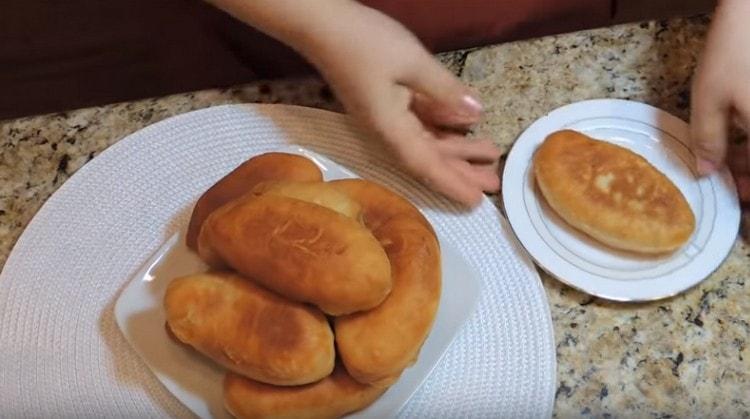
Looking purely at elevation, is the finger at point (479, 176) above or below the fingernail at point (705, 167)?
above

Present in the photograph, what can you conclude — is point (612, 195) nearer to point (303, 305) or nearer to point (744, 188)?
point (744, 188)

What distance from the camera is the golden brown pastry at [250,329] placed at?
0.54m

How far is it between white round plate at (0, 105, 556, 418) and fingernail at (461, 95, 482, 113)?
2.9 inches

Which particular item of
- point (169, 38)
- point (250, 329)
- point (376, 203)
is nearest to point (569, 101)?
point (376, 203)

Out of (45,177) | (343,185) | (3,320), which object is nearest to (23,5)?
(45,177)

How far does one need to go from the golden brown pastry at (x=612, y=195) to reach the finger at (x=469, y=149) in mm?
39

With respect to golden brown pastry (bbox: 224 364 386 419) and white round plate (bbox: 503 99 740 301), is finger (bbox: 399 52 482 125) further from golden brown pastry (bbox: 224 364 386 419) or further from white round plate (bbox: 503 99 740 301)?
golden brown pastry (bbox: 224 364 386 419)

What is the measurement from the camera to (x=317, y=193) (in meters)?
0.59

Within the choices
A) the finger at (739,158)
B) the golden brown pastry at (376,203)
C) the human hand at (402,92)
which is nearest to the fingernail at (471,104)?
the human hand at (402,92)

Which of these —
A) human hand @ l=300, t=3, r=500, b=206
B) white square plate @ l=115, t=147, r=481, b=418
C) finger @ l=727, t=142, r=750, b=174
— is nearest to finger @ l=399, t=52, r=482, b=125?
human hand @ l=300, t=3, r=500, b=206

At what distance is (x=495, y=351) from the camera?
64 cm

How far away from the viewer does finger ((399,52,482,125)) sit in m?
0.67

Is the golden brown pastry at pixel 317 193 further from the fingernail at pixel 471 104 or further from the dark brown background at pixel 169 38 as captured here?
the dark brown background at pixel 169 38

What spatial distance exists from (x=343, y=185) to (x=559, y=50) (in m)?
0.25
